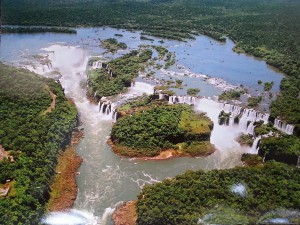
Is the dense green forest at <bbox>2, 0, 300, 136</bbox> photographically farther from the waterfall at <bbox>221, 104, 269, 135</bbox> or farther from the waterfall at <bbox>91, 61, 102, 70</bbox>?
the waterfall at <bbox>91, 61, 102, 70</bbox>

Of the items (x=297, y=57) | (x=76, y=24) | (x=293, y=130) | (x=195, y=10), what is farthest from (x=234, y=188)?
(x=195, y=10)

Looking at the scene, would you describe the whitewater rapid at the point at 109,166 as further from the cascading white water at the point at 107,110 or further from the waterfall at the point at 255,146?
the waterfall at the point at 255,146

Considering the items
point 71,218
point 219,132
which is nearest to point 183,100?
point 219,132

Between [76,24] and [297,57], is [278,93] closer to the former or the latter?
[297,57]

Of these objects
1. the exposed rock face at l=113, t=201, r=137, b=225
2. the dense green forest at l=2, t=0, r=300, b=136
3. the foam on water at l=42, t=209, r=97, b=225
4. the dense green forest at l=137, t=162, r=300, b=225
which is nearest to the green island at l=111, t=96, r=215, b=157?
the dense green forest at l=137, t=162, r=300, b=225

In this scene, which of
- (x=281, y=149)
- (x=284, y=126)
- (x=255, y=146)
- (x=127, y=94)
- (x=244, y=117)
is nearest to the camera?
(x=281, y=149)

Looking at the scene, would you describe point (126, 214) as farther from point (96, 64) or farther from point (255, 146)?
point (96, 64)

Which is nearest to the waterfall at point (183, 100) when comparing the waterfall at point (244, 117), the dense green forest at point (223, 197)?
the waterfall at point (244, 117)
